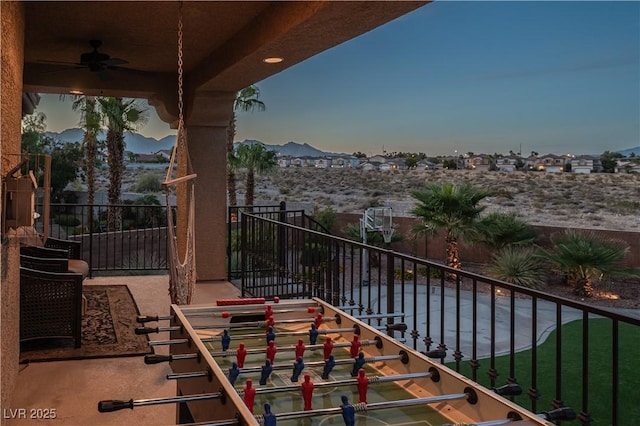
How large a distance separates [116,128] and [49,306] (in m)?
9.38

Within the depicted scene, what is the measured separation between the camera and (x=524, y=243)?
1023cm

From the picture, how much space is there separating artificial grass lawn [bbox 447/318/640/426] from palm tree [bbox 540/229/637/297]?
2.36 meters

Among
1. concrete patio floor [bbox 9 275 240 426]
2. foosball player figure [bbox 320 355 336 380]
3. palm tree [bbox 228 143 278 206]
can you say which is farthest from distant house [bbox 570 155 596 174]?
foosball player figure [bbox 320 355 336 380]

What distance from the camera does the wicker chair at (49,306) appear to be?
3697 millimetres

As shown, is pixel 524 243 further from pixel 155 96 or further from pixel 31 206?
pixel 31 206

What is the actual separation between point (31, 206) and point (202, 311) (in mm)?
913

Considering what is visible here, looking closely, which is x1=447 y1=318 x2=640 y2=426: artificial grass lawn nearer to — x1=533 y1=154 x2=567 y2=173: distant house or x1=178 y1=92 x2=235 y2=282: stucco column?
x1=178 y1=92 x2=235 y2=282: stucco column

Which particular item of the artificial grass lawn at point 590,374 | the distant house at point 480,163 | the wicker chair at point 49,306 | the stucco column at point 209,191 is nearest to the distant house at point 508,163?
the distant house at point 480,163

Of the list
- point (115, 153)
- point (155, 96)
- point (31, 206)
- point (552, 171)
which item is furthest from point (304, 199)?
point (31, 206)

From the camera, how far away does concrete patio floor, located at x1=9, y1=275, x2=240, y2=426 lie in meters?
2.81

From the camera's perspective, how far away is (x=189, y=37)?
4.46 m

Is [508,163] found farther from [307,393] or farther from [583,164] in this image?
[307,393]

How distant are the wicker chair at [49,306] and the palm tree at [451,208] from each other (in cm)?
667

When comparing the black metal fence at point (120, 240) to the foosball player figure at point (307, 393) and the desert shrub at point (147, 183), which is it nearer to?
the desert shrub at point (147, 183)
